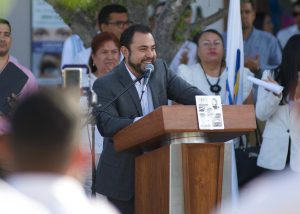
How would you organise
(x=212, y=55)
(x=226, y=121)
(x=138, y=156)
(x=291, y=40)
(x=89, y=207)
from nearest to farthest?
(x=89, y=207), (x=226, y=121), (x=138, y=156), (x=291, y=40), (x=212, y=55)

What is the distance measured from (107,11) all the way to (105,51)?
0.73 meters

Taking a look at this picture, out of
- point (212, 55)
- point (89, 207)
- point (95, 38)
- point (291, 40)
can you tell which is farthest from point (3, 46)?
point (89, 207)

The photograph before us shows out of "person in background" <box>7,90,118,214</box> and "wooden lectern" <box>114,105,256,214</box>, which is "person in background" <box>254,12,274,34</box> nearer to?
"wooden lectern" <box>114,105,256,214</box>

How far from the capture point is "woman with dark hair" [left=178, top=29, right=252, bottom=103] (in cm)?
976

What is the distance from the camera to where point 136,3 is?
10203 millimetres

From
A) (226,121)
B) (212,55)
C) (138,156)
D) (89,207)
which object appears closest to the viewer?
(89,207)

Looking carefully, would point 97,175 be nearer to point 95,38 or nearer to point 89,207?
point 95,38

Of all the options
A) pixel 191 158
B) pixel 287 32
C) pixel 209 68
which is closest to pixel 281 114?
pixel 209 68

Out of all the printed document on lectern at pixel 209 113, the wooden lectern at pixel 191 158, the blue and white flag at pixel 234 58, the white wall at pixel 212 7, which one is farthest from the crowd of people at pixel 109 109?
the white wall at pixel 212 7

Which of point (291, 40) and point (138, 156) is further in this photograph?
point (291, 40)

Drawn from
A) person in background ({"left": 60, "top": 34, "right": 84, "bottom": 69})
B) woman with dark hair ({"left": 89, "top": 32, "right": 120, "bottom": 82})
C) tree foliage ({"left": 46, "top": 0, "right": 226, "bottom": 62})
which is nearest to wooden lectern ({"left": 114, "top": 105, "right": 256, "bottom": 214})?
woman with dark hair ({"left": 89, "top": 32, "right": 120, "bottom": 82})

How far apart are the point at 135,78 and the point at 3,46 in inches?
81.7

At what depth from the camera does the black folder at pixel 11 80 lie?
9.05m

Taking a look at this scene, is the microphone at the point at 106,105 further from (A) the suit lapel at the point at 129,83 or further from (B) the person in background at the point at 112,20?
(B) the person in background at the point at 112,20
